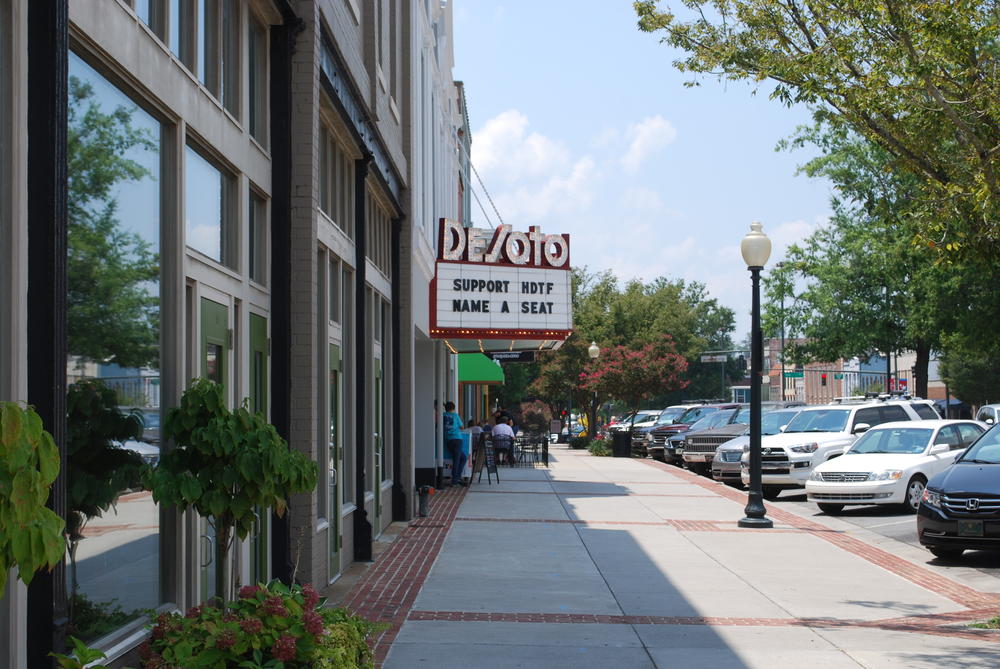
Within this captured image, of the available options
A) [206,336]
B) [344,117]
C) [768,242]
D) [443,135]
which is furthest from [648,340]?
[206,336]

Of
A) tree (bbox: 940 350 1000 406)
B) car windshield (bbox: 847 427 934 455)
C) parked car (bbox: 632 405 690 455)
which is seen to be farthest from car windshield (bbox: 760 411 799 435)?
tree (bbox: 940 350 1000 406)

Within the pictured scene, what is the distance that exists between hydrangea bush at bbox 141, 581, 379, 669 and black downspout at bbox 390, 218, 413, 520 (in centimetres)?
1159

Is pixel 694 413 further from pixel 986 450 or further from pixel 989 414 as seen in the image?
pixel 986 450

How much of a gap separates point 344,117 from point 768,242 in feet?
Result: 28.1

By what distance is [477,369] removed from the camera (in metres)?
35.1

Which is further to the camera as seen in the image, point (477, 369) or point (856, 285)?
point (856, 285)

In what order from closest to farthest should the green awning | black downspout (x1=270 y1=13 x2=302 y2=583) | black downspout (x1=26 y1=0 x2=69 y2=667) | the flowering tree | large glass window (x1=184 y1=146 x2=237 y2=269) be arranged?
black downspout (x1=26 y1=0 x2=69 y2=667) < large glass window (x1=184 y1=146 x2=237 y2=269) < black downspout (x1=270 y1=13 x2=302 y2=583) < the green awning < the flowering tree

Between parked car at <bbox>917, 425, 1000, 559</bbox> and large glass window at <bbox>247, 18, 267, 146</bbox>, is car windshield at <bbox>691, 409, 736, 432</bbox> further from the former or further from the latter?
large glass window at <bbox>247, 18, 267, 146</bbox>

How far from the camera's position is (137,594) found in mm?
5789

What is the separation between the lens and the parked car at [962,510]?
41.3ft

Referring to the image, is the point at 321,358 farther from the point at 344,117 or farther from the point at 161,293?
the point at 161,293

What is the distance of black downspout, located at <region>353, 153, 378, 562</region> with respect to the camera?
1274 centimetres

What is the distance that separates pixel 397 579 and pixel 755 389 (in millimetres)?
8153

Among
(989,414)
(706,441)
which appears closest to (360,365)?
(706,441)
